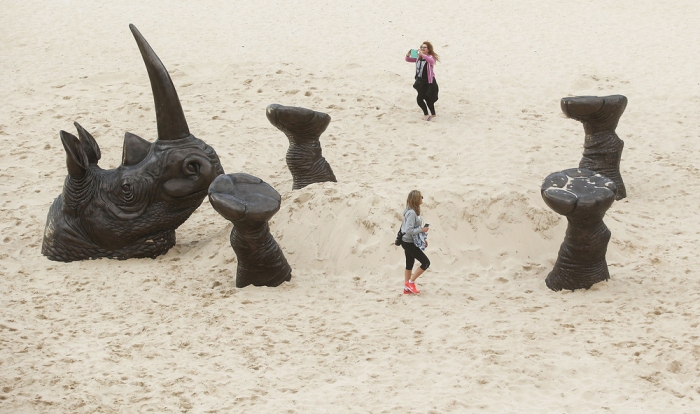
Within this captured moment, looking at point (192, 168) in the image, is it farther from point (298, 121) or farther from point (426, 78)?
point (426, 78)

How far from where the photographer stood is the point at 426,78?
13.5 meters

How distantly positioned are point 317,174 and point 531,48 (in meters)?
7.80

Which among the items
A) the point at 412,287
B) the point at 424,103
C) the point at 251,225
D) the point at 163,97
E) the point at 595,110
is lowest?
→ the point at 412,287

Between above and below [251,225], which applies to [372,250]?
below

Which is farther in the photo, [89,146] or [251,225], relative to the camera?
[89,146]

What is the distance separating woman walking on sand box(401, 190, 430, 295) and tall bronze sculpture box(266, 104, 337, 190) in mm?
2771

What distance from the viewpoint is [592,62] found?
16.3 meters

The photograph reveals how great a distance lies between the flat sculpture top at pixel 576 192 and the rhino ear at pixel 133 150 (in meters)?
4.01

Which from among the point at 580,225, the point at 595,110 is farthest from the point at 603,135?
the point at 580,225

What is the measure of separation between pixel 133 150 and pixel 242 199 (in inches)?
71.3

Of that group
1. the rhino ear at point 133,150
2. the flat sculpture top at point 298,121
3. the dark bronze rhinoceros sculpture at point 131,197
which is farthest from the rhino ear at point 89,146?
the flat sculpture top at point 298,121

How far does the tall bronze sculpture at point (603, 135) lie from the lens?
10.5 meters

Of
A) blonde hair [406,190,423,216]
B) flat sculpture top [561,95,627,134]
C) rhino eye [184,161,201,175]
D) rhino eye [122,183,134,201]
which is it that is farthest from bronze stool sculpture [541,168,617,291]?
rhino eye [122,183,134,201]

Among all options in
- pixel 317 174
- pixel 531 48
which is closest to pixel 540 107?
pixel 531 48
